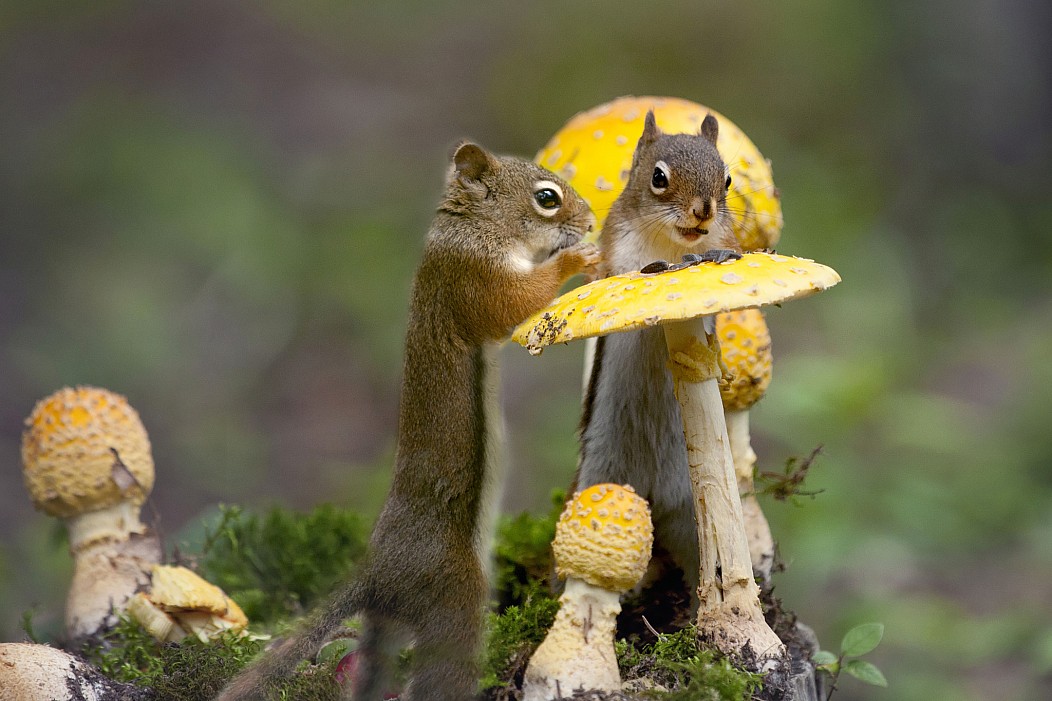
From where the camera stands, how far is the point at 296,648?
2.84 metres

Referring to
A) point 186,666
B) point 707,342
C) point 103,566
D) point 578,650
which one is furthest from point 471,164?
point 103,566

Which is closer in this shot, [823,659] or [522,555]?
[823,659]

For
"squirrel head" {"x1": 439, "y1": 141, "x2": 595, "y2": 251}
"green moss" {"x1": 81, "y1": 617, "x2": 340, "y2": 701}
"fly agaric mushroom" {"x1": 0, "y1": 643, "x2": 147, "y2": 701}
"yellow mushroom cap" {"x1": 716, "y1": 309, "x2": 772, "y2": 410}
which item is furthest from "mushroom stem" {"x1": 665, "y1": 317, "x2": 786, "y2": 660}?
"fly agaric mushroom" {"x1": 0, "y1": 643, "x2": 147, "y2": 701}

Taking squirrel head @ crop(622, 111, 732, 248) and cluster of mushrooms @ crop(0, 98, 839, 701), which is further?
squirrel head @ crop(622, 111, 732, 248)

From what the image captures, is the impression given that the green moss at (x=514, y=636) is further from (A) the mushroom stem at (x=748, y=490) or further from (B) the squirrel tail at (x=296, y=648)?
(A) the mushroom stem at (x=748, y=490)

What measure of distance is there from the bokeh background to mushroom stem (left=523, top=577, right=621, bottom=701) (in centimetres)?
230

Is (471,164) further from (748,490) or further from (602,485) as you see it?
(748,490)

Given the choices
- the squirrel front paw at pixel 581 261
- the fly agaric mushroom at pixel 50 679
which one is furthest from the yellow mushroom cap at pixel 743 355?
the fly agaric mushroom at pixel 50 679

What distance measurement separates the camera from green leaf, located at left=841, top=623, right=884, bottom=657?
319 cm

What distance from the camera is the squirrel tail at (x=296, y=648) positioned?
278cm

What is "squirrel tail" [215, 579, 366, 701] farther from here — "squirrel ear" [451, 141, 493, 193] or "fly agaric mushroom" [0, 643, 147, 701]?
"squirrel ear" [451, 141, 493, 193]

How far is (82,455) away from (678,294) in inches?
83.0

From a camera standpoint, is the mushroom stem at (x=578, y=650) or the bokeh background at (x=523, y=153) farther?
the bokeh background at (x=523, y=153)

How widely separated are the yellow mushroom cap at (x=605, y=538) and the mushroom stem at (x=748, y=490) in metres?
0.72
